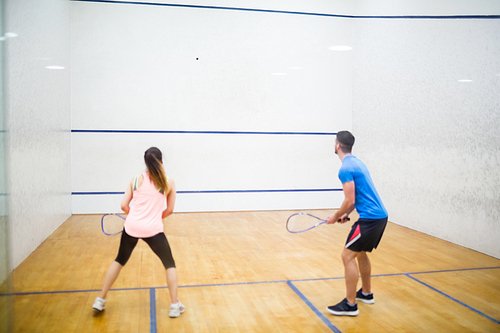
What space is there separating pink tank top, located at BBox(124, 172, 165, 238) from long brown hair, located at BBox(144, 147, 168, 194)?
0.03 meters

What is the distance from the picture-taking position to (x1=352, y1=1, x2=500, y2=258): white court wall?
3857 mm

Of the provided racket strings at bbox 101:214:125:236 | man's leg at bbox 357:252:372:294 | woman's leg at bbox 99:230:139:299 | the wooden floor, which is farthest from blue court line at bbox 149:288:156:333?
man's leg at bbox 357:252:372:294

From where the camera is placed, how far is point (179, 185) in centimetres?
602

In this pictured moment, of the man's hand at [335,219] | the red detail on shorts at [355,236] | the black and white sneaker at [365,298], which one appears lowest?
the black and white sneaker at [365,298]

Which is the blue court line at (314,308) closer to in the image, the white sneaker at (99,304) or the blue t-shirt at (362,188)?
the blue t-shirt at (362,188)

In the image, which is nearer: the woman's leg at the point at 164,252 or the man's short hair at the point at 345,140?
the woman's leg at the point at 164,252

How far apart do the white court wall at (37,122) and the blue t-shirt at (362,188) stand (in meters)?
2.08

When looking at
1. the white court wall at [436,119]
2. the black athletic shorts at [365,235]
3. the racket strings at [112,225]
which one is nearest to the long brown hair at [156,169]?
the racket strings at [112,225]

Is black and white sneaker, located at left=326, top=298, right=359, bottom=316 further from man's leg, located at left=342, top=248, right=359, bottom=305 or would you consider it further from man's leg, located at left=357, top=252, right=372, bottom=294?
man's leg, located at left=357, top=252, right=372, bottom=294

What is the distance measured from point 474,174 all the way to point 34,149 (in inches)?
165

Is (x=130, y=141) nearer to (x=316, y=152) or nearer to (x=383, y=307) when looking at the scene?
(x=316, y=152)

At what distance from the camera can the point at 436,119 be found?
4.57 metres

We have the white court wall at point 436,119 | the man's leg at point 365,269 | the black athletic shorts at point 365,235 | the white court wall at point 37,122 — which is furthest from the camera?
the white court wall at point 436,119

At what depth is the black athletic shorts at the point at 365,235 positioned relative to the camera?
2377 mm
